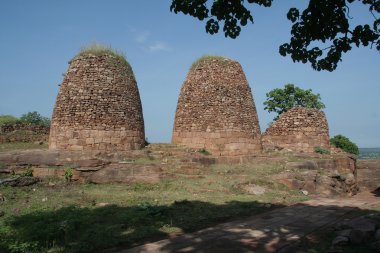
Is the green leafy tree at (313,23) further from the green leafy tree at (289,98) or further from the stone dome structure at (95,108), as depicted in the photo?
the green leafy tree at (289,98)

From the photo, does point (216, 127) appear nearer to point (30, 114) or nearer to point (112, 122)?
point (112, 122)

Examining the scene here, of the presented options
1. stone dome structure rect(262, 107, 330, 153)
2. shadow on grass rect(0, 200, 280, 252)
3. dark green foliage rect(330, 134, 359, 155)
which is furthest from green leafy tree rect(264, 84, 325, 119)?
shadow on grass rect(0, 200, 280, 252)

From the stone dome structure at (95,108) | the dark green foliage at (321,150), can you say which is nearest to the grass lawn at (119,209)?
the stone dome structure at (95,108)

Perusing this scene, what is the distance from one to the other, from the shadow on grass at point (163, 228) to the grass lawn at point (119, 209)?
0.05 feet

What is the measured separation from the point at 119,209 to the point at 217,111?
8.30 m

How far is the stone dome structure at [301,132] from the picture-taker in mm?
19281

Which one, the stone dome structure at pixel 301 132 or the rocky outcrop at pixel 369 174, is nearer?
the rocky outcrop at pixel 369 174

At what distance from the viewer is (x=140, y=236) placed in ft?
20.8

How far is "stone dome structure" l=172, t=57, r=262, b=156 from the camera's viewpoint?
1546 cm

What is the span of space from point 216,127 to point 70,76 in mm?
6473

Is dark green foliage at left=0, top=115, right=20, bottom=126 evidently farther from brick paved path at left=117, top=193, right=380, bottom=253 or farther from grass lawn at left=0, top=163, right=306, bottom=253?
brick paved path at left=117, top=193, right=380, bottom=253

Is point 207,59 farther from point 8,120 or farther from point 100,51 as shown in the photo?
point 8,120

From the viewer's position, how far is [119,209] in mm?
8227

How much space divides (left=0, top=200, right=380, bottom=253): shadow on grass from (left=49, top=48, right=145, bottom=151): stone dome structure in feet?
17.0
